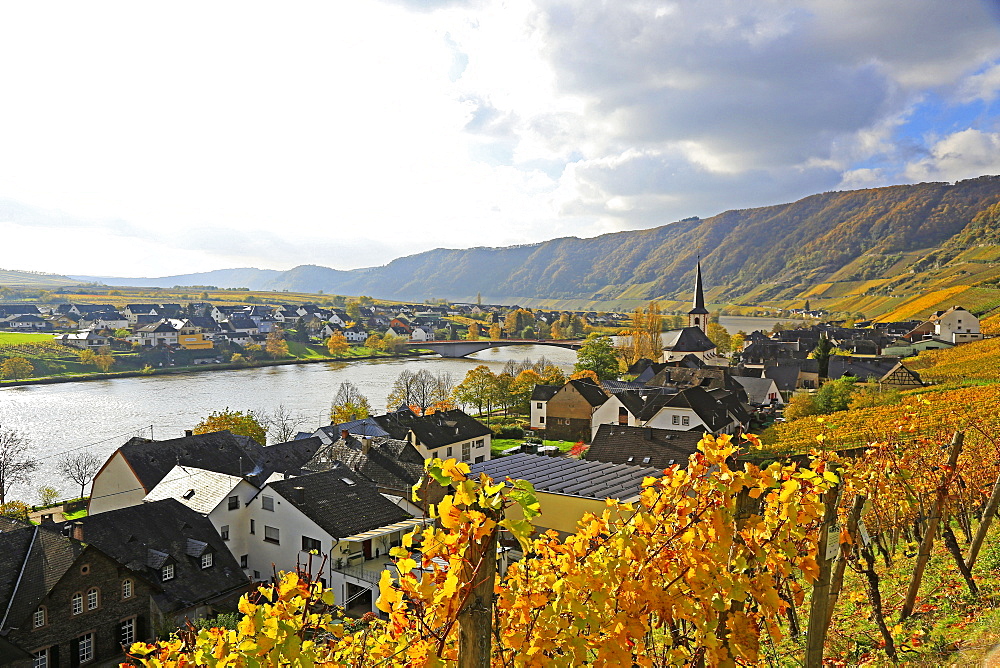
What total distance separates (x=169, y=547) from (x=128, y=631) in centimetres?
249

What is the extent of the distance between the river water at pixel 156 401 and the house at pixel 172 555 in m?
14.0

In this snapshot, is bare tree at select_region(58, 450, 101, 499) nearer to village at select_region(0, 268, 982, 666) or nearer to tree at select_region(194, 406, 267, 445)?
village at select_region(0, 268, 982, 666)

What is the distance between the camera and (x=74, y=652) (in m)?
12.2

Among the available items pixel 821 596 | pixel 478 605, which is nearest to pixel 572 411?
pixel 821 596

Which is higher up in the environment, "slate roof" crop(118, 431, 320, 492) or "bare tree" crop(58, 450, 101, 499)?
"slate roof" crop(118, 431, 320, 492)

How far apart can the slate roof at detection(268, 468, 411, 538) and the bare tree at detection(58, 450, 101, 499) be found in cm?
1329

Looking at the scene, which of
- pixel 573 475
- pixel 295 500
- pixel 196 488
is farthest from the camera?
pixel 196 488

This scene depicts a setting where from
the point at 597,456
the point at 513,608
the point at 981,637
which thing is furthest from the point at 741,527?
the point at 597,456

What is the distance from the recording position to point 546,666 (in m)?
2.54

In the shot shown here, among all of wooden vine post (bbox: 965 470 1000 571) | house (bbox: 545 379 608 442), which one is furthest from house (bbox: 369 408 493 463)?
wooden vine post (bbox: 965 470 1000 571)

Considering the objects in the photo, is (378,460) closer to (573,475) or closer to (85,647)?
(573,475)

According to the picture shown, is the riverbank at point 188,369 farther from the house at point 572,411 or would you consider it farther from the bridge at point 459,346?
the house at point 572,411

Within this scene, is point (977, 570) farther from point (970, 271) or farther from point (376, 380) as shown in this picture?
point (970, 271)

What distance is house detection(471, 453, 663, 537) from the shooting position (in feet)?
50.1
